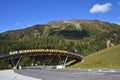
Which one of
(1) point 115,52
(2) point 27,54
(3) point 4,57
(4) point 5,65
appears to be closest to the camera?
(1) point 115,52

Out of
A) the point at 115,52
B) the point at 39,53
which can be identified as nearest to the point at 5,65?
the point at 39,53

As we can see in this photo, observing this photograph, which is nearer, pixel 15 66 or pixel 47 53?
pixel 15 66

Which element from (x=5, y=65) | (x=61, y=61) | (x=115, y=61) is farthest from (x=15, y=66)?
(x=5, y=65)

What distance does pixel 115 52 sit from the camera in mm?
105625

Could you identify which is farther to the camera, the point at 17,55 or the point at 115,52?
the point at 17,55

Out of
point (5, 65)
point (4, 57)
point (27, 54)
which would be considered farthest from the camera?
point (5, 65)

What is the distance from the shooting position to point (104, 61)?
3819 inches

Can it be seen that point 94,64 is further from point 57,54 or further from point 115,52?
point 57,54

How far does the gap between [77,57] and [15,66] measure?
31825 mm

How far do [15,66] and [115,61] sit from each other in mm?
52758

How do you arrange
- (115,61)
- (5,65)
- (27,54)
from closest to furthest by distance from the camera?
1. (115,61)
2. (27,54)
3. (5,65)

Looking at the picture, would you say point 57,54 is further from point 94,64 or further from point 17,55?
point 94,64

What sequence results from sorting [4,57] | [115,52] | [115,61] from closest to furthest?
[115,61] → [115,52] → [4,57]

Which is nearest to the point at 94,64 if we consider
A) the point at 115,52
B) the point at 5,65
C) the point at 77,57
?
the point at 115,52
